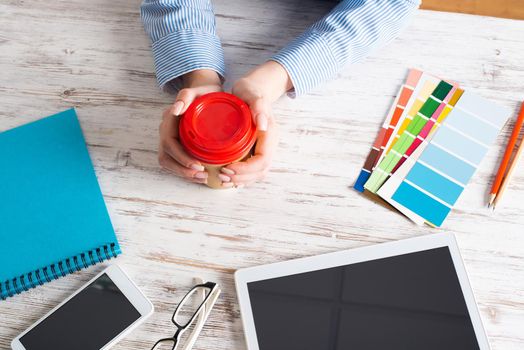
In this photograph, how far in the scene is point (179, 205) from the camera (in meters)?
0.71

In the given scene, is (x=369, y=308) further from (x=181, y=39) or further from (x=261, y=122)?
(x=181, y=39)

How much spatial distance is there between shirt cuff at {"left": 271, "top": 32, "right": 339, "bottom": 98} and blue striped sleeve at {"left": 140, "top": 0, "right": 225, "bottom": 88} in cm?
10

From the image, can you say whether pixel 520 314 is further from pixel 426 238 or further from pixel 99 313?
pixel 99 313

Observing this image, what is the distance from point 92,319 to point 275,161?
332 millimetres

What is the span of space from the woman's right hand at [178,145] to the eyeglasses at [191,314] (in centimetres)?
15

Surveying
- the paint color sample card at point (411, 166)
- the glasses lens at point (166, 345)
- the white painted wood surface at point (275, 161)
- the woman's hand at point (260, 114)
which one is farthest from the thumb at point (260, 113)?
the glasses lens at point (166, 345)

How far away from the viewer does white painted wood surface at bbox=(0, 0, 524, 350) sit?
2.18 feet

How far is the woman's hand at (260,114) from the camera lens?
2.04 ft

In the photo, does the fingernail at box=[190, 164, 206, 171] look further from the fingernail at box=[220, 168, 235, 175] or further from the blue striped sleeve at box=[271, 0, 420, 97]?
the blue striped sleeve at box=[271, 0, 420, 97]

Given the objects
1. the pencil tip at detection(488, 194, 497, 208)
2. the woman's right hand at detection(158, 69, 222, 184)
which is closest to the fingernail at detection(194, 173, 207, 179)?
the woman's right hand at detection(158, 69, 222, 184)

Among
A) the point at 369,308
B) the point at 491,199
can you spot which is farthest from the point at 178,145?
the point at 491,199

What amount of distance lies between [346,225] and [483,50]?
366 mm

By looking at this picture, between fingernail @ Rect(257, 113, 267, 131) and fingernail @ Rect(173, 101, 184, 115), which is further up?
fingernail @ Rect(173, 101, 184, 115)

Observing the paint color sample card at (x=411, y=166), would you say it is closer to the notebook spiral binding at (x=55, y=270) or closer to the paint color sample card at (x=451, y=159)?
the paint color sample card at (x=451, y=159)
